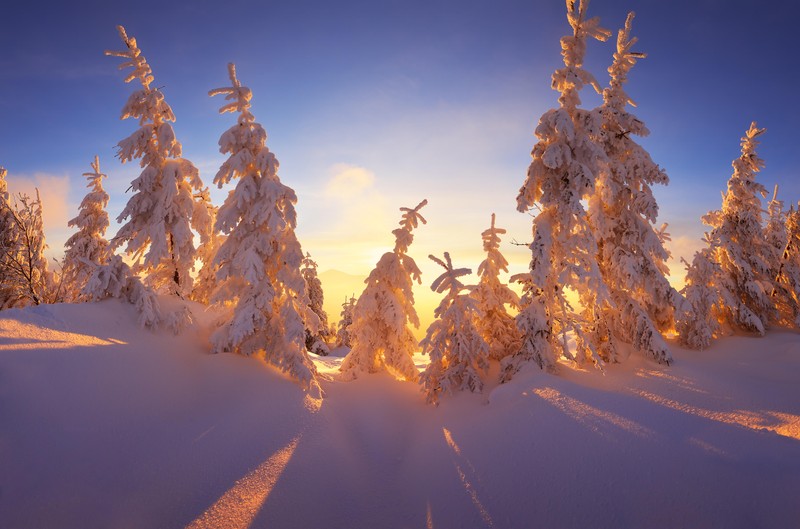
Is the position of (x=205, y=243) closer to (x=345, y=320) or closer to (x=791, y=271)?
(x=345, y=320)

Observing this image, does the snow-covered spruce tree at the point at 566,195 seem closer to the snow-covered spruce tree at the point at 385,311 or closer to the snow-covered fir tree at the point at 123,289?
the snow-covered spruce tree at the point at 385,311

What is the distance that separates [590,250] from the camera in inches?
485

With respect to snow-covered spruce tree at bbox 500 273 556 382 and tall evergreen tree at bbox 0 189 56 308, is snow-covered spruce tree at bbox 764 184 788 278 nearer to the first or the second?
snow-covered spruce tree at bbox 500 273 556 382

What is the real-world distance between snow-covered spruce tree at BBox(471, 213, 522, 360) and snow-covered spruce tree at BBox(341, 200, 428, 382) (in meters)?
2.74

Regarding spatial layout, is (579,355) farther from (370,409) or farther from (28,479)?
(28,479)

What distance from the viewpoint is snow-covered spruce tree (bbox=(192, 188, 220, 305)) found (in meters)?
15.0

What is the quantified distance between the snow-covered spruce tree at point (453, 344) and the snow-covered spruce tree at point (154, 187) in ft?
34.1

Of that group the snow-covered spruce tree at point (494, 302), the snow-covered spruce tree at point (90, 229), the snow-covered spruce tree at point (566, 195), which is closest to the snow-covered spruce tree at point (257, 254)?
the snow-covered spruce tree at point (494, 302)

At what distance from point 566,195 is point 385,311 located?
7978 millimetres

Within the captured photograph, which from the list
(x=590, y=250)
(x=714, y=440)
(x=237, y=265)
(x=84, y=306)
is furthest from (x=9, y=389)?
(x=590, y=250)

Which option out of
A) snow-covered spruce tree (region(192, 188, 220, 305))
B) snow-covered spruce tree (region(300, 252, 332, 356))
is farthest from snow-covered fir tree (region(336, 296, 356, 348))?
snow-covered spruce tree (region(192, 188, 220, 305))

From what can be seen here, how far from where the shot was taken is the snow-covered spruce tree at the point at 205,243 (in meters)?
15.0

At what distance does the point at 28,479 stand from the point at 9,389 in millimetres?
A: 2250

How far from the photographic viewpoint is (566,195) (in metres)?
12.1
